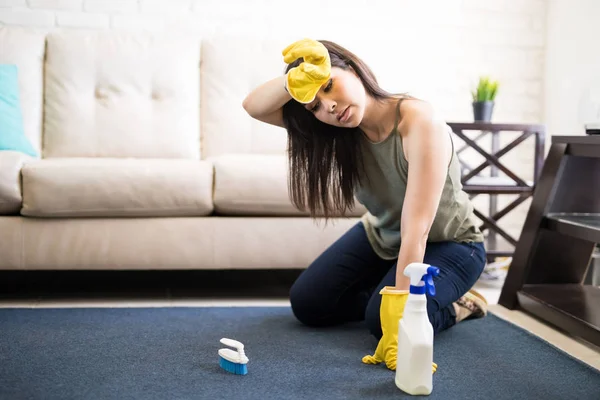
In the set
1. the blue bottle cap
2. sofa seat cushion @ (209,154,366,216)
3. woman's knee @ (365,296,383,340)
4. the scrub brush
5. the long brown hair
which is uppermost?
the long brown hair

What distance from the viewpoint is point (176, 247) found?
209 cm

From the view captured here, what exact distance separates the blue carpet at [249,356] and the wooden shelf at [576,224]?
32 centimetres

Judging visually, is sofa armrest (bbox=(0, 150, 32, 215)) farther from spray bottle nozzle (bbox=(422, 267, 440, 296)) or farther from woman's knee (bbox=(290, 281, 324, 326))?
spray bottle nozzle (bbox=(422, 267, 440, 296))

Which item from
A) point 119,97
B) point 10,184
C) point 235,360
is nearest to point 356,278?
point 235,360

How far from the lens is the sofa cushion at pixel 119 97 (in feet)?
8.34

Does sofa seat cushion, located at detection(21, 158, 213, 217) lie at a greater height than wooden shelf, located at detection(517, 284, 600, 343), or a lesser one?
greater

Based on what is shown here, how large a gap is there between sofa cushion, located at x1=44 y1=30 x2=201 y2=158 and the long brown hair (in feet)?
3.63

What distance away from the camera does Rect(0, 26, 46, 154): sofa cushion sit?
8.36 feet

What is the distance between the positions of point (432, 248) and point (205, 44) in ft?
4.81

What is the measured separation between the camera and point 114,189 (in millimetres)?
2031

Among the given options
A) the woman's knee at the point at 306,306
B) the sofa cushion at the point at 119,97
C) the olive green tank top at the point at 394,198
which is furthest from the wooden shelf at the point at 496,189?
the sofa cushion at the point at 119,97

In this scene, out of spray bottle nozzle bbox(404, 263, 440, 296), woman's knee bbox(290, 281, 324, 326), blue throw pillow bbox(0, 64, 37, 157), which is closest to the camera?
spray bottle nozzle bbox(404, 263, 440, 296)

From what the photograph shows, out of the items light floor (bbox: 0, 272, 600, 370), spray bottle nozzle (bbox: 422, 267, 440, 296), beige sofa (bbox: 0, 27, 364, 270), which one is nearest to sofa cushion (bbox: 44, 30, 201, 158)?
beige sofa (bbox: 0, 27, 364, 270)

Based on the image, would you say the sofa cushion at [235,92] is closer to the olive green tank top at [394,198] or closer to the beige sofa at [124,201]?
the beige sofa at [124,201]
